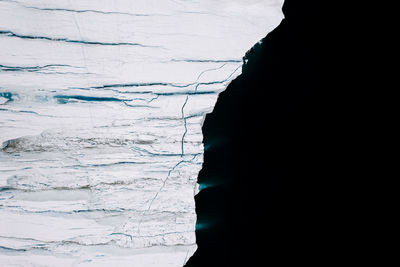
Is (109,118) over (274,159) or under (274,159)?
over

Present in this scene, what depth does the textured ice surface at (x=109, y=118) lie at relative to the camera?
1.55 feet

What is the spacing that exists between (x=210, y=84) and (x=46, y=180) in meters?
0.46

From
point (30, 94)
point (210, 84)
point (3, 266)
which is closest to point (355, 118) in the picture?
point (210, 84)

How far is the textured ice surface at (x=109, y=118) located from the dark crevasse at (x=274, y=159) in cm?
9

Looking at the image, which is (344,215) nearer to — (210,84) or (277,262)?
(277,262)

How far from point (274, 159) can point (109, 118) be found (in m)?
0.49

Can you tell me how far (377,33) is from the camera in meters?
0.66

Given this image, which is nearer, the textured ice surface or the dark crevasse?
the textured ice surface

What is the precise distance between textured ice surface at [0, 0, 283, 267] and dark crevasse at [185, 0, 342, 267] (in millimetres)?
92

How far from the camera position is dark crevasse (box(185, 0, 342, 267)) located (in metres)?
0.65

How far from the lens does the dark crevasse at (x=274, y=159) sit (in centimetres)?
65

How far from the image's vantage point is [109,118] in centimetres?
55

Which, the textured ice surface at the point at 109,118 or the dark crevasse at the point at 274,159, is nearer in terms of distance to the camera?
the textured ice surface at the point at 109,118

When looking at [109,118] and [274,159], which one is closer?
[109,118]
